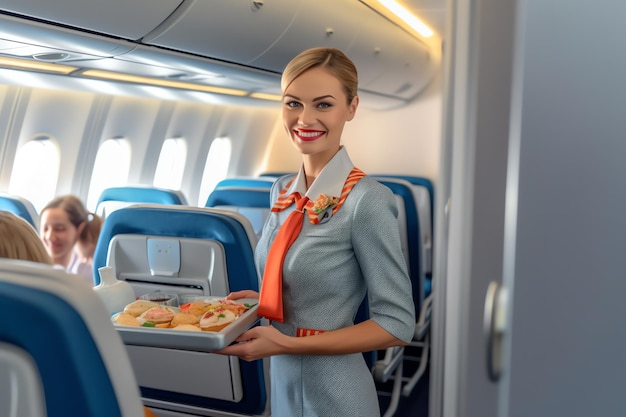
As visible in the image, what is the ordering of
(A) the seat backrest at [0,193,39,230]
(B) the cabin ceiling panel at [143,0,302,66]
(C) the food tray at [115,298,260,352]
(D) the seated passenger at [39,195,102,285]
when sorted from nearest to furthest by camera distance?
(C) the food tray at [115,298,260,352], (B) the cabin ceiling panel at [143,0,302,66], (A) the seat backrest at [0,193,39,230], (D) the seated passenger at [39,195,102,285]

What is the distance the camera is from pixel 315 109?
1.73m

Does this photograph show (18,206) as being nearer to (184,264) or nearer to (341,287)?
(184,264)

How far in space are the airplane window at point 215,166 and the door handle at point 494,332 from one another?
6.83 m

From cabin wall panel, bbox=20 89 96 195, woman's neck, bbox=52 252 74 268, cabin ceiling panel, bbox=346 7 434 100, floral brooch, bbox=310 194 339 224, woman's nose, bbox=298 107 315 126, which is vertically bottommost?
woman's neck, bbox=52 252 74 268

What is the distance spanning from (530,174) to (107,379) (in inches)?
25.3

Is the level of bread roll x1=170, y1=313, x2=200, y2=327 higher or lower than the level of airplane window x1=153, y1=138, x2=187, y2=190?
lower

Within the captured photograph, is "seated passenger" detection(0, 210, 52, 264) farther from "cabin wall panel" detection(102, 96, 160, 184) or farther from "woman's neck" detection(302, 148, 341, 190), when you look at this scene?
"cabin wall panel" detection(102, 96, 160, 184)

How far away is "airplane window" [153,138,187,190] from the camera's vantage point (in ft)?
23.2

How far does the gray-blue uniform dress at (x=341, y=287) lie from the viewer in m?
1.66

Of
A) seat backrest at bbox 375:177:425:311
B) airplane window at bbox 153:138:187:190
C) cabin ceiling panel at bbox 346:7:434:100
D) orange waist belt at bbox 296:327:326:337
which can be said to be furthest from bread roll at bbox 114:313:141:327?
airplane window at bbox 153:138:187:190

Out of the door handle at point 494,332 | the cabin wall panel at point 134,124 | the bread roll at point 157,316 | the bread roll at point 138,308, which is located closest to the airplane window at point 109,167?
the cabin wall panel at point 134,124

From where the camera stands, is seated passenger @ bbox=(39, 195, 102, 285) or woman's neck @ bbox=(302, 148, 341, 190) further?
seated passenger @ bbox=(39, 195, 102, 285)

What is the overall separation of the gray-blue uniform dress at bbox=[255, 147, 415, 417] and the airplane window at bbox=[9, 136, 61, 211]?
3931 millimetres

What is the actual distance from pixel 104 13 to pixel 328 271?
1.53m
